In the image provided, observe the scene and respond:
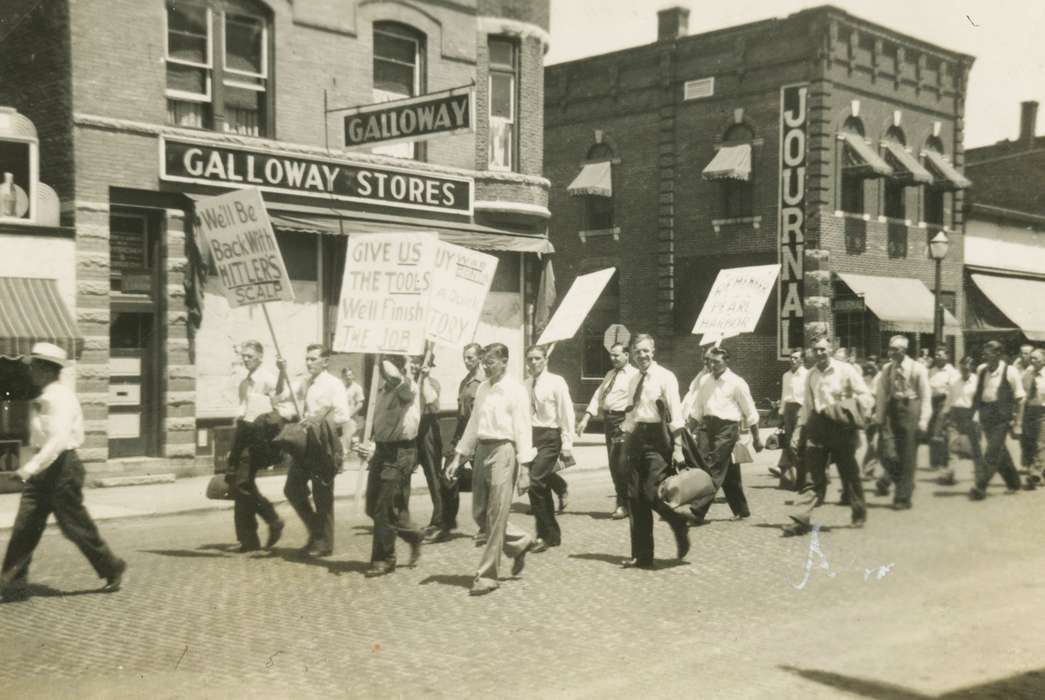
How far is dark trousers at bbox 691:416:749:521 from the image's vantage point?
39.4 ft

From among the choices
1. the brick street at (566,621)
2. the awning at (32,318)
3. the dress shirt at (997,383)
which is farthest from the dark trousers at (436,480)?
the dress shirt at (997,383)

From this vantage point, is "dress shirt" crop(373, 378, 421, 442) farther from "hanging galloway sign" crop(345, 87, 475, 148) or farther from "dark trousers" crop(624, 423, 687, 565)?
"hanging galloway sign" crop(345, 87, 475, 148)

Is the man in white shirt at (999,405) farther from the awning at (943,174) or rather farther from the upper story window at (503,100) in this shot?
the awning at (943,174)

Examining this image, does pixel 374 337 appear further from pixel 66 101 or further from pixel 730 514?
pixel 66 101

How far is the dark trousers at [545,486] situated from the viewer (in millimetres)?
10250

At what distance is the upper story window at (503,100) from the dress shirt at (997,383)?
9.33m

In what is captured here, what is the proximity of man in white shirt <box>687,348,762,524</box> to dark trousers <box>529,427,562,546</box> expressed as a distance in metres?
2.03

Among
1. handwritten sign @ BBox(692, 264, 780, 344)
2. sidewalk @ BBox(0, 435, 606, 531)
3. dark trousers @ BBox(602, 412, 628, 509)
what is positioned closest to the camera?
dark trousers @ BBox(602, 412, 628, 509)

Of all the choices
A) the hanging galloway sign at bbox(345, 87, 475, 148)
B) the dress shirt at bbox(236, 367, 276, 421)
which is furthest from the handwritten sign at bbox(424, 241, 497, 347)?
the hanging galloway sign at bbox(345, 87, 475, 148)

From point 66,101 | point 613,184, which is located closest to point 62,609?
point 66,101

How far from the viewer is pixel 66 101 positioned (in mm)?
15680

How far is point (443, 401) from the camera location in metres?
19.7

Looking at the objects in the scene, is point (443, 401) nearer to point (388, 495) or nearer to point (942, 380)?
point (942, 380)

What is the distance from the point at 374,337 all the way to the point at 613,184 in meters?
24.3
